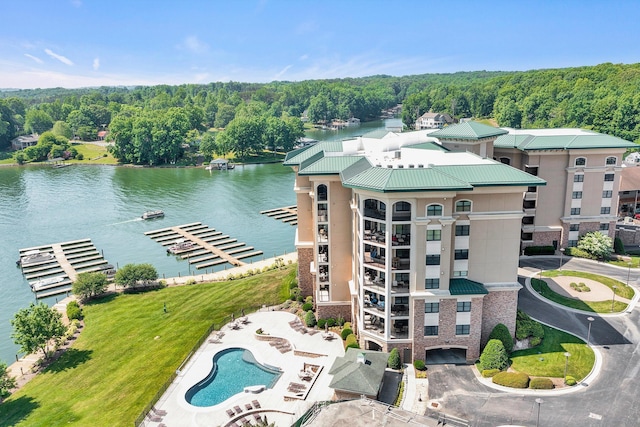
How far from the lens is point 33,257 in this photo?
219ft

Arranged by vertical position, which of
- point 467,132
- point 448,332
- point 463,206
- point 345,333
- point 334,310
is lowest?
point 345,333

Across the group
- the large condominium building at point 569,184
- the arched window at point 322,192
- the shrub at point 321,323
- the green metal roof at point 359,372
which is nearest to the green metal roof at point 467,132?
the large condominium building at point 569,184

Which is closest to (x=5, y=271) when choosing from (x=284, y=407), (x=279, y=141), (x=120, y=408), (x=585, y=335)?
(x=120, y=408)

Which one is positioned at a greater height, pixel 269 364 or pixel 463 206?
pixel 463 206

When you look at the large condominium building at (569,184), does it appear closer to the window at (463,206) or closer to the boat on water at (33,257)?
the window at (463,206)

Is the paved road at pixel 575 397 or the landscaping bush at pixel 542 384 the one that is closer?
the paved road at pixel 575 397

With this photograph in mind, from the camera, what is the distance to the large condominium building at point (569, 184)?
5419 cm

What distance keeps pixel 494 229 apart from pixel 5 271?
62510 millimetres

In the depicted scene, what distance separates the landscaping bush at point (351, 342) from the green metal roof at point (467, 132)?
23.9 metres

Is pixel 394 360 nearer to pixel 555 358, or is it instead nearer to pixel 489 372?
pixel 489 372

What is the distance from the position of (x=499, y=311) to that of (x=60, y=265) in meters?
56.4

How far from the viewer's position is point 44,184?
117250 millimetres

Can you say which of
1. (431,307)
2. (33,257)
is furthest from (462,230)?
(33,257)

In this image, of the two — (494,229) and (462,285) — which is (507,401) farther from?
(494,229)
